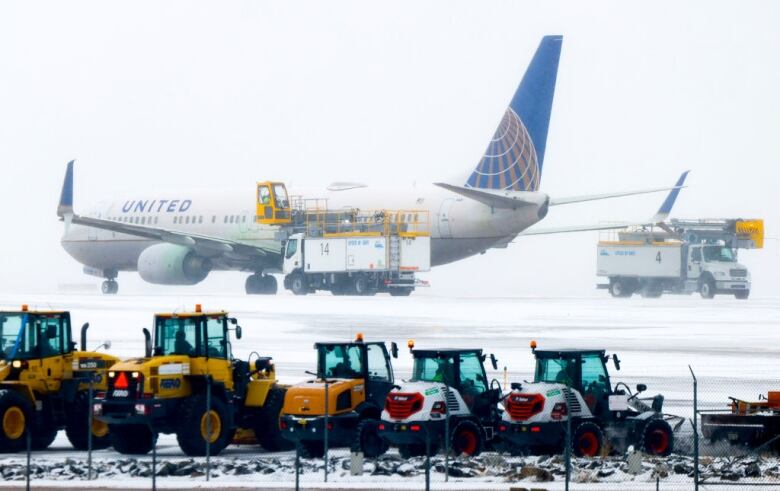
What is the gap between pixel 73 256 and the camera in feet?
242

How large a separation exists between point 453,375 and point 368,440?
54.7 inches

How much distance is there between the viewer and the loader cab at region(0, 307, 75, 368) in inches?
812

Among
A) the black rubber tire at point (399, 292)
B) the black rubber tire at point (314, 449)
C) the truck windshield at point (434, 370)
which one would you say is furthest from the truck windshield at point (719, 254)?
the black rubber tire at point (314, 449)

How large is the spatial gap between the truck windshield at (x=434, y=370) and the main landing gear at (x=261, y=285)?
48304mm

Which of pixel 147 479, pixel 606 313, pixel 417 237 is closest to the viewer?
pixel 147 479

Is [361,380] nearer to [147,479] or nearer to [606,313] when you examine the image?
[147,479]

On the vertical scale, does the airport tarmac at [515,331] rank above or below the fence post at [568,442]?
above

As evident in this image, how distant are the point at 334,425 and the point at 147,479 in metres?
2.98

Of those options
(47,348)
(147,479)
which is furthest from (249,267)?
(147,479)

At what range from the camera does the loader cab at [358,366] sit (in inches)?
789

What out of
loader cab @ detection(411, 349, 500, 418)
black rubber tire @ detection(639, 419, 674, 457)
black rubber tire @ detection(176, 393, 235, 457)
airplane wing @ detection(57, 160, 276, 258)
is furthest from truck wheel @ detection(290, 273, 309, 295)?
black rubber tire @ detection(639, 419, 674, 457)

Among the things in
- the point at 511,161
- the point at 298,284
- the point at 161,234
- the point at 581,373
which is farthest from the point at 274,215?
the point at 581,373

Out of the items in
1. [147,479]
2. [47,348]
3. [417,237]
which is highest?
[417,237]

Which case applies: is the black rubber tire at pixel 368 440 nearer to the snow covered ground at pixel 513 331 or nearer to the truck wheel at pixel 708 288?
the snow covered ground at pixel 513 331
